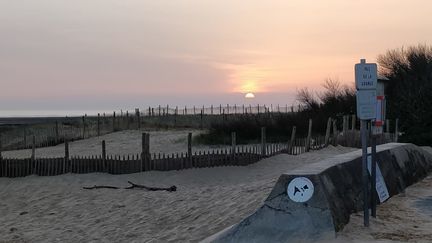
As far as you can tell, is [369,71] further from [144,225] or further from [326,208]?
[144,225]

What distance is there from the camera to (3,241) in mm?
10891

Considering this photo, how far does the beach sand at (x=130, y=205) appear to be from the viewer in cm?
1016

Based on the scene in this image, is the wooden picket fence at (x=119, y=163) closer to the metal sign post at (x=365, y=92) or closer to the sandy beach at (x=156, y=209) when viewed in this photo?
the sandy beach at (x=156, y=209)

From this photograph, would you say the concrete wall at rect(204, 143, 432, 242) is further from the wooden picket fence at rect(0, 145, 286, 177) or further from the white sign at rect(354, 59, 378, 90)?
the wooden picket fence at rect(0, 145, 286, 177)

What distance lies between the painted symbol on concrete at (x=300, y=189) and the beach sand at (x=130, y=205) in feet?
7.82

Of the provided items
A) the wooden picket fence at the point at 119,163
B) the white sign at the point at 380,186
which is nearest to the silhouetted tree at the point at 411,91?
the wooden picket fence at the point at 119,163

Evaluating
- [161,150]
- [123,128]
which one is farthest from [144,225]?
[123,128]

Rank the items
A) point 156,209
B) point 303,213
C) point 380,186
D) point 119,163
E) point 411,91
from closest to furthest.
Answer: point 303,213 < point 380,186 < point 156,209 < point 119,163 < point 411,91

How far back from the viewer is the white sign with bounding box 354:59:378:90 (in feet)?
23.9

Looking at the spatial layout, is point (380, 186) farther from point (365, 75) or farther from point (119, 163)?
point (119, 163)

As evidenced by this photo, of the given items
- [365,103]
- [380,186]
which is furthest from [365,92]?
[380,186]

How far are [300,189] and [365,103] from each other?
1490 millimetres

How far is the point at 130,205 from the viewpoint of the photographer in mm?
13109

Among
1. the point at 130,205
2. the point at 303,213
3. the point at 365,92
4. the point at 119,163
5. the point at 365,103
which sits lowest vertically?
the point at 130,205
